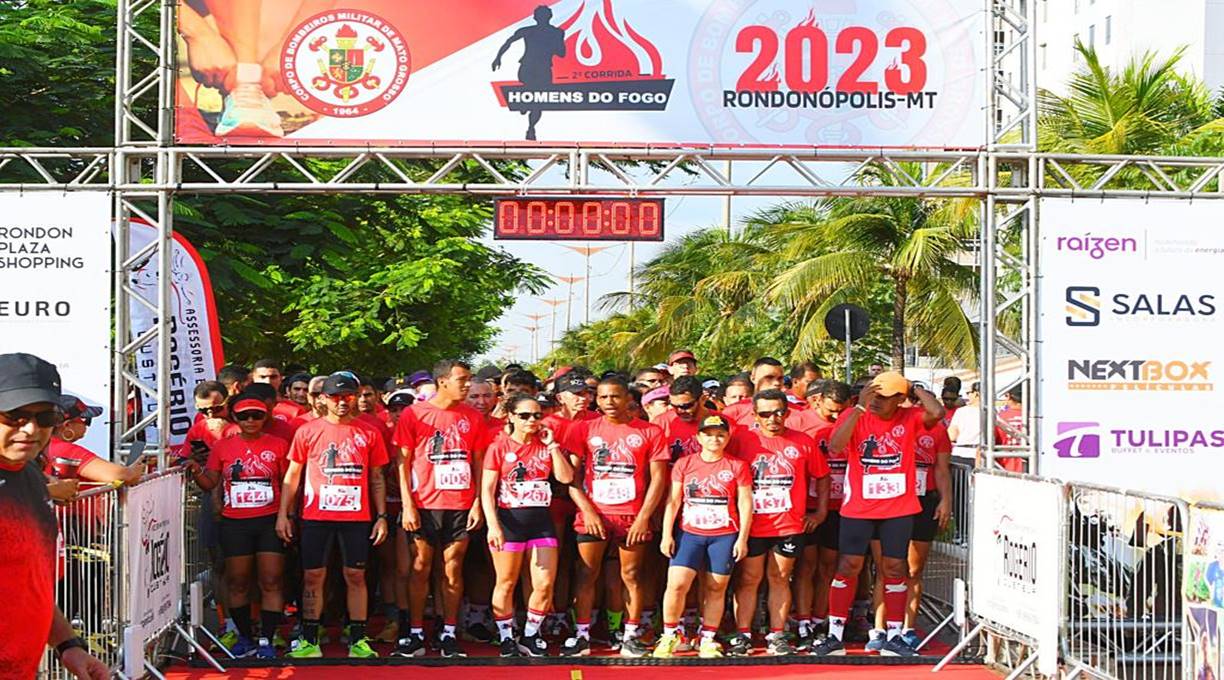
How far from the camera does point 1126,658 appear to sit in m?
8.77

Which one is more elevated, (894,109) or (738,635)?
(894,109)

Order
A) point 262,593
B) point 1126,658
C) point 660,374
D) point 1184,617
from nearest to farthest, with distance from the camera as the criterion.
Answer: point 1184,617 → point 1126,658 → point 262,593 → point 660,374

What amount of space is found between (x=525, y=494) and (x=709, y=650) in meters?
1.65

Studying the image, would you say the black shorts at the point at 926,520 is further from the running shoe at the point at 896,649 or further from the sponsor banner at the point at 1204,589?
the sponsor banner at the point at 1204,589

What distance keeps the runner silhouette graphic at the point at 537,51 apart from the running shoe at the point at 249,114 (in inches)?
64.2

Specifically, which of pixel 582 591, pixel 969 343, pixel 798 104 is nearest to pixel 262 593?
pixel 582 591

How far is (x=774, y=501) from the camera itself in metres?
10.0

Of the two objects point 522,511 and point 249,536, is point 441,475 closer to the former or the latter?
point 522,511

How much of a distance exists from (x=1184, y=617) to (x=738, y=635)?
3.77 metres

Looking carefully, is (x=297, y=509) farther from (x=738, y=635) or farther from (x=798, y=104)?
(x=798, y=104)

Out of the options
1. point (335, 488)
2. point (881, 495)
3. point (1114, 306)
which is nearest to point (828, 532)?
point (881, 495)

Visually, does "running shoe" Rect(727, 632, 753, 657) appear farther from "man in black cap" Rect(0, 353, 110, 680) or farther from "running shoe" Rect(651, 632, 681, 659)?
"man in black cap" Rect(0, 353, 110, 680)

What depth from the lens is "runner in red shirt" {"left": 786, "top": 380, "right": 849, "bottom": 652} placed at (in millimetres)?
10547

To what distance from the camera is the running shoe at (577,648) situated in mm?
10180
